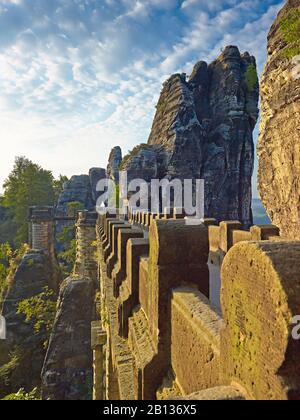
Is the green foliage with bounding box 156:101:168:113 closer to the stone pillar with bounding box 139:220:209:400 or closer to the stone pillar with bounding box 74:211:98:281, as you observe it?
the stone pillar with bounding box 74:211:98:281

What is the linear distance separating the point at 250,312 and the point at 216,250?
24.5 feet

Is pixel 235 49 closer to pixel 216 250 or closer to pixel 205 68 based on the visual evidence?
pixel 205 68

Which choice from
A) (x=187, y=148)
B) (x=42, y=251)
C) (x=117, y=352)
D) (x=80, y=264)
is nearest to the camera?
(x=117, y=352)

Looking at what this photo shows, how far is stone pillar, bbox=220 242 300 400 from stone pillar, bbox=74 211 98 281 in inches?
706

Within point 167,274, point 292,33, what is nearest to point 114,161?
point 292,33

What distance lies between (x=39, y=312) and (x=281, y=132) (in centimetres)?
2184

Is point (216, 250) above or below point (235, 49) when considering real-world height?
below

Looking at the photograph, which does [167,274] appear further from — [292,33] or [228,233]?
[292,33]

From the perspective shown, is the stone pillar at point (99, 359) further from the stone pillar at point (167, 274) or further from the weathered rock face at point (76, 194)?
the weathered rock face at point (76, 194)

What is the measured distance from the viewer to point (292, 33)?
15734 millimetres

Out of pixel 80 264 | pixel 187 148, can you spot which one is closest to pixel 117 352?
pixel 80 264

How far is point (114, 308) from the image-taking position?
21.1 feet

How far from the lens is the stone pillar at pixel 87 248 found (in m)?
19.1

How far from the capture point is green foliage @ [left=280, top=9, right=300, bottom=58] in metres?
15.4
